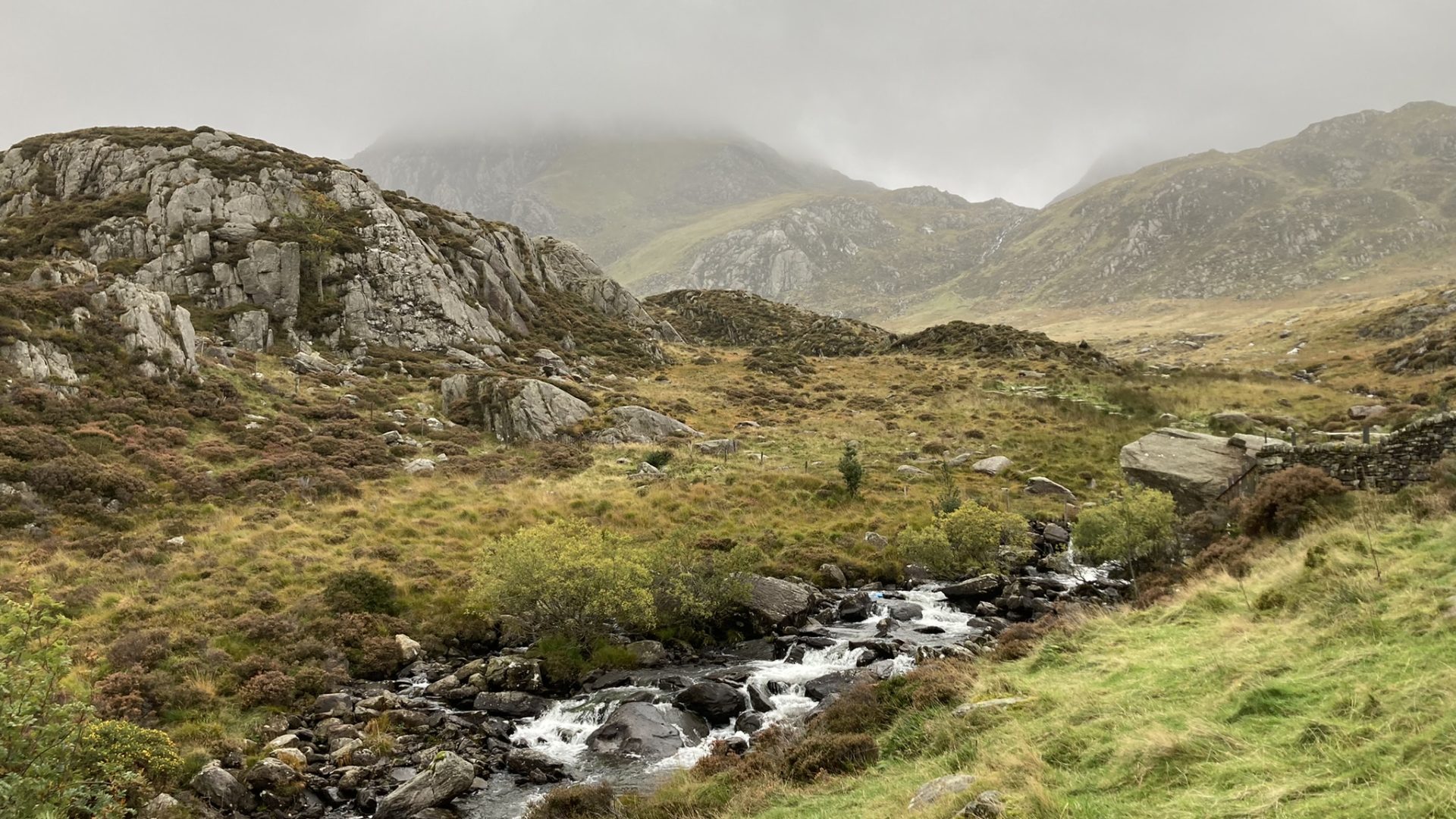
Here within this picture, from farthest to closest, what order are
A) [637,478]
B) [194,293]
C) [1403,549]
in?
[194,293] < [637,478] < [1403,549]

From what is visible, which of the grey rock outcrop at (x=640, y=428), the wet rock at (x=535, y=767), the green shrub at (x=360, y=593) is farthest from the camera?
the grey rock outcrop at (x=640, y=428)

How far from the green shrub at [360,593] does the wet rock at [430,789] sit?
8.76 meters

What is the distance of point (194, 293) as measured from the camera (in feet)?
168

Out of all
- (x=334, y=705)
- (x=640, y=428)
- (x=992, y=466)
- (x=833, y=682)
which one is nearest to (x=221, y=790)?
(x=334, y=705)

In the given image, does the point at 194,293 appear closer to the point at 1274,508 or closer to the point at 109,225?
the point at 109,225

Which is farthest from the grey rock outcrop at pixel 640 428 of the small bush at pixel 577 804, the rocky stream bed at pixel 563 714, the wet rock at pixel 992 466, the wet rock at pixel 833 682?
the small bush at pixel 577 804

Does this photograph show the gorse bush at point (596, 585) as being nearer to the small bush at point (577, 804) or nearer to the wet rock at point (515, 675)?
the wet rock at point (515, 675)

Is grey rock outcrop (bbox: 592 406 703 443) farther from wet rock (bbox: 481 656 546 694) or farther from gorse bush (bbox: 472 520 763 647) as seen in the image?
wet rock (bbox: 481 656 546 694)

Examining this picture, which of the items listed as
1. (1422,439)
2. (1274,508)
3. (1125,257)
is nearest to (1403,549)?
(1274,508)

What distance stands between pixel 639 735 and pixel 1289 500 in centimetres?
1808

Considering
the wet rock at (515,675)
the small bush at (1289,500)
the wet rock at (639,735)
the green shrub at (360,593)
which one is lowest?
the wet rock at (639,735)

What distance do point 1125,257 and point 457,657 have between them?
217233 mm

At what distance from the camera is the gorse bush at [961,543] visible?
1054 inches

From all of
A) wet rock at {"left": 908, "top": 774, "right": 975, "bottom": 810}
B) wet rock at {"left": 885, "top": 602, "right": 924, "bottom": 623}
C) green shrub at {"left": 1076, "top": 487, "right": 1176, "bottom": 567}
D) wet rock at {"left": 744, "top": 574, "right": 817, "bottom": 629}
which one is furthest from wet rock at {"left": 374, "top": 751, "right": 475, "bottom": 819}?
green shrub at {"left": 1076, "top": 487, "right": 1176, "bottom": 567}
